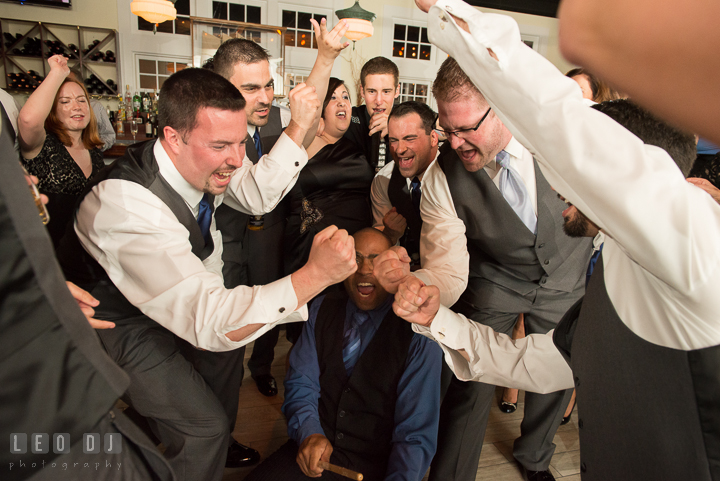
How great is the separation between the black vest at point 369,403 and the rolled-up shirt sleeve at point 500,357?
0.42 m

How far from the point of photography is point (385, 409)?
172 cm

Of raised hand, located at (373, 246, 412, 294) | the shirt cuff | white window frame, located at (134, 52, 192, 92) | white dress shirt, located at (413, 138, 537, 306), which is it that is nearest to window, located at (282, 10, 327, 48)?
white window frame, located at (134, 52, 192, 92)

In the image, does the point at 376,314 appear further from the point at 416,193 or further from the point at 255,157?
the point at 255,157

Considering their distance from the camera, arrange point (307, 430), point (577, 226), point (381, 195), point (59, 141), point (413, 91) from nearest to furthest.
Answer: point (577, 226), point (307, 430), point (59, 141), point (381, 195), point (413, 91)

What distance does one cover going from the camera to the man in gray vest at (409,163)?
2.40 m

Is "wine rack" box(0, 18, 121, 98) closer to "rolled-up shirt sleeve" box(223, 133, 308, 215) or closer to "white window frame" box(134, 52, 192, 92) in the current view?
"white window frame" box(134, 52, 192, 92)

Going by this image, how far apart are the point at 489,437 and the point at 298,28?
635 cm

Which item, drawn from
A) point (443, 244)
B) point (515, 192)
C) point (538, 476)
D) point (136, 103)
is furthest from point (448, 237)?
point (136, 103)

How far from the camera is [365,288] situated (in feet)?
6.31

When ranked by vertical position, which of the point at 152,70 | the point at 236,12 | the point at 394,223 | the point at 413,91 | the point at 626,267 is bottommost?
the point at 394,223

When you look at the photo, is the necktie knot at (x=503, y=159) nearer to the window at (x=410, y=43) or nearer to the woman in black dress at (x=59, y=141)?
the woman in black dress at (x=59, y=141)

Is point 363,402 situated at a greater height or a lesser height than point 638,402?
lesser

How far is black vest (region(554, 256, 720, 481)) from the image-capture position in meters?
0.68

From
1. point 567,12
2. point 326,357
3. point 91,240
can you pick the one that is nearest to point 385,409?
point 326,357
